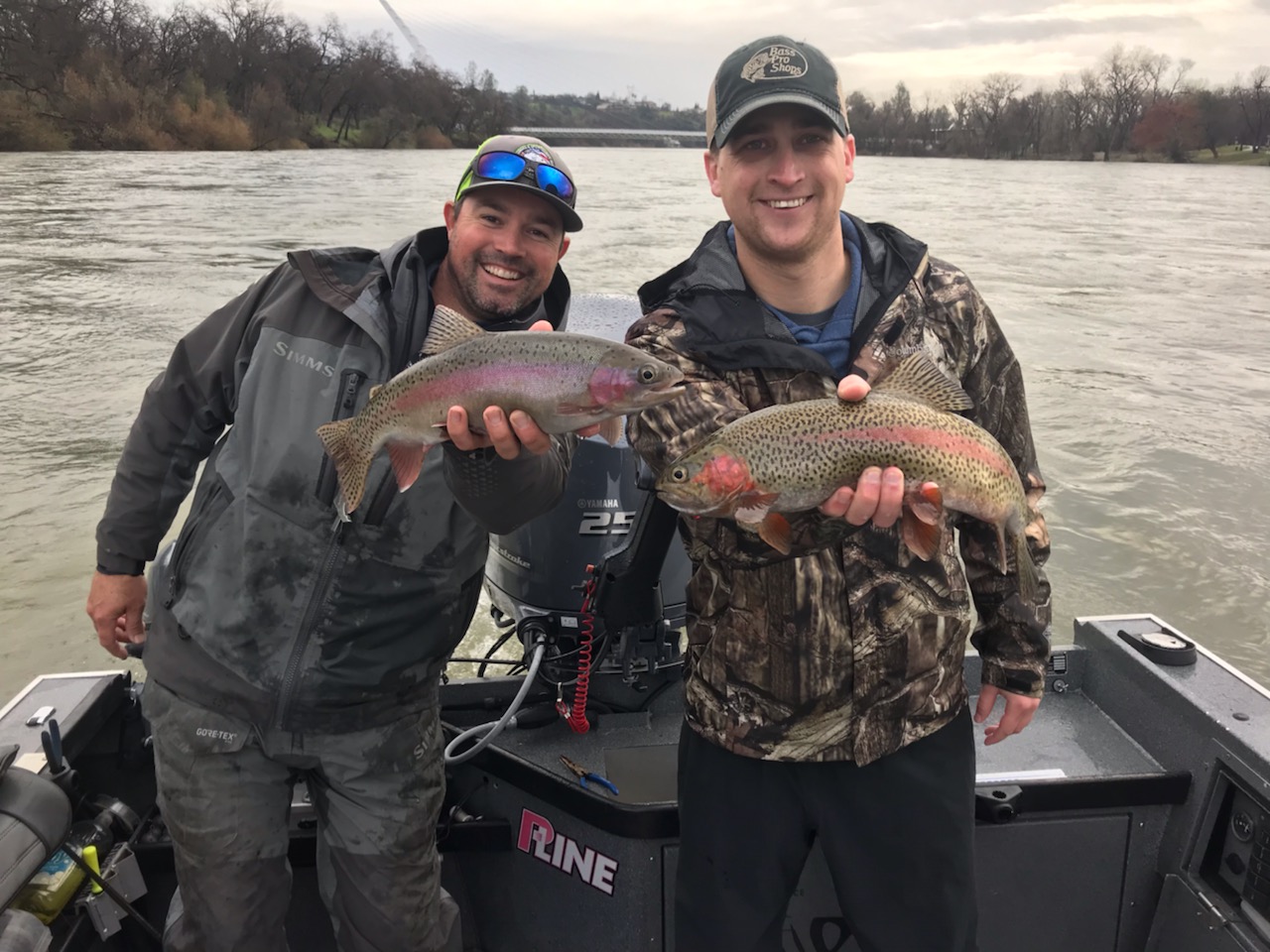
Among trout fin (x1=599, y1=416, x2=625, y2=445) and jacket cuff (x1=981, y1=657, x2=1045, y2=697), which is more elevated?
trout fin (x1=599, y1=416, x2=625, y2=445)

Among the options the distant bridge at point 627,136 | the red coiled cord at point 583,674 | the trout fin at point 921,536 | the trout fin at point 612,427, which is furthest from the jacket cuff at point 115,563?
the distant bridge at point 627,136

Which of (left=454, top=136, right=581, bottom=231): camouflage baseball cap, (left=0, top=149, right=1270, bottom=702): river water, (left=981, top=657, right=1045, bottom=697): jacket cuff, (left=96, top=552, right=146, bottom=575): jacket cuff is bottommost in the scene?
(left=0, top=149, right=1270, bottom=702): river water

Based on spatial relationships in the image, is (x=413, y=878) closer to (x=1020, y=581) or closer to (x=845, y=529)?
(x=845, y=529)

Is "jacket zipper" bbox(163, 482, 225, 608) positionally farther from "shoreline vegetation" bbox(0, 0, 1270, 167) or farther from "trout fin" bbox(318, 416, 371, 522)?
"shoreline vegetation" bbox(0, 0, 1270, 167)

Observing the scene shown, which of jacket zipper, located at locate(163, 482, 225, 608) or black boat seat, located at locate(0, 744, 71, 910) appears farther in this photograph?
jacket zipper, located at locate(163, 482, 225, 608)

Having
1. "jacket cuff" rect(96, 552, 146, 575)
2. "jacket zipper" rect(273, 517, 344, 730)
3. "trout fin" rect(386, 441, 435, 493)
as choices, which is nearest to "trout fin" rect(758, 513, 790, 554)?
"trout fin" rect(386, 441, 435, 493)

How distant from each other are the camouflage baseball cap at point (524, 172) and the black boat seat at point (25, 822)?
2158 mm

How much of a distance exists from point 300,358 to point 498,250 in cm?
69

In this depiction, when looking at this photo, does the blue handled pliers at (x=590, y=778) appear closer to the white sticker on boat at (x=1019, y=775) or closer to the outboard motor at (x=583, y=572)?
the outboard motor at (x=583, y=572)

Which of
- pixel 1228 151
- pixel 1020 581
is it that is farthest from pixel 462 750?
pixel 1228 151

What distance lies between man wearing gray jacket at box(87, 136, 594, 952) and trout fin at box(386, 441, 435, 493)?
0.12 metres

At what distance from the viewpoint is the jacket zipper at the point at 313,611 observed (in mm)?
2736

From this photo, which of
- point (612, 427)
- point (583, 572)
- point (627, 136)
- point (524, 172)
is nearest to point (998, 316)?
point (583, 572)

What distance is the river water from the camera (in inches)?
328
